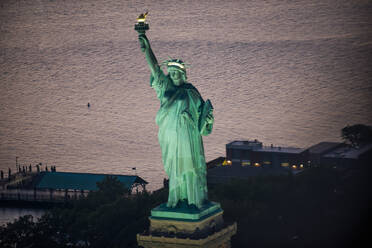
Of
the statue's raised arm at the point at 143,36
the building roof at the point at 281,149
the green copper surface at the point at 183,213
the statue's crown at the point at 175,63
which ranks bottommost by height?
the green copper surface at the point at 183,213

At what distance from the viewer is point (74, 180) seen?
3361 inches

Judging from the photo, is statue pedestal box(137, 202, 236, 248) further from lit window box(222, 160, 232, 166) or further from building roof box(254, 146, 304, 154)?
building roof box(254, 146, 304, 154)

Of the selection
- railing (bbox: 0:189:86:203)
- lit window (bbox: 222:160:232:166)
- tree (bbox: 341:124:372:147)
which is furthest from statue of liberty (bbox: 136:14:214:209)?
tree (bbox: 341:124:372:147)

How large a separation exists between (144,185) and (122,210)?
20.3 metres

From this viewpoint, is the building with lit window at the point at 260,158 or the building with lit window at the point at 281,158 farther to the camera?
the building with lit window at the point at 260,158

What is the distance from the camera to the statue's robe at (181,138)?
35.0m

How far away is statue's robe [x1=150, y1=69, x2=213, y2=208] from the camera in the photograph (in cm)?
3500

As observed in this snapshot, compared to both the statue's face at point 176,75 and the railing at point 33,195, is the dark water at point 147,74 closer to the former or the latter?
the railing at point 33,195

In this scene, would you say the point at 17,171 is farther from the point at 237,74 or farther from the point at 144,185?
the point at 237,74

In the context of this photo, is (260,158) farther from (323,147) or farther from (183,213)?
(183,213)

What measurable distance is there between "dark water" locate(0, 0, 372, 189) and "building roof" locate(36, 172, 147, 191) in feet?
9.32

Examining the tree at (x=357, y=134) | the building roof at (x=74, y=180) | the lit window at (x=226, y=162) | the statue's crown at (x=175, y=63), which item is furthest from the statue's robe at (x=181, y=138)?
the tree at (x=357, y=134)

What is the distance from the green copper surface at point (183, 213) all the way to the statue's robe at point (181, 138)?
0.76 feet

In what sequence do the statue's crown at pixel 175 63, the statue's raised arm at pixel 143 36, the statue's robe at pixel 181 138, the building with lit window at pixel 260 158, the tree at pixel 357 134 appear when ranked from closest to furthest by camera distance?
the statue's raised arm at pixel 143 36
the statue's robe at pixel 181 138
the statue's crown at pixel 175 63
the building with lit window at pixel 260 158
the tree at pixel 357 134
